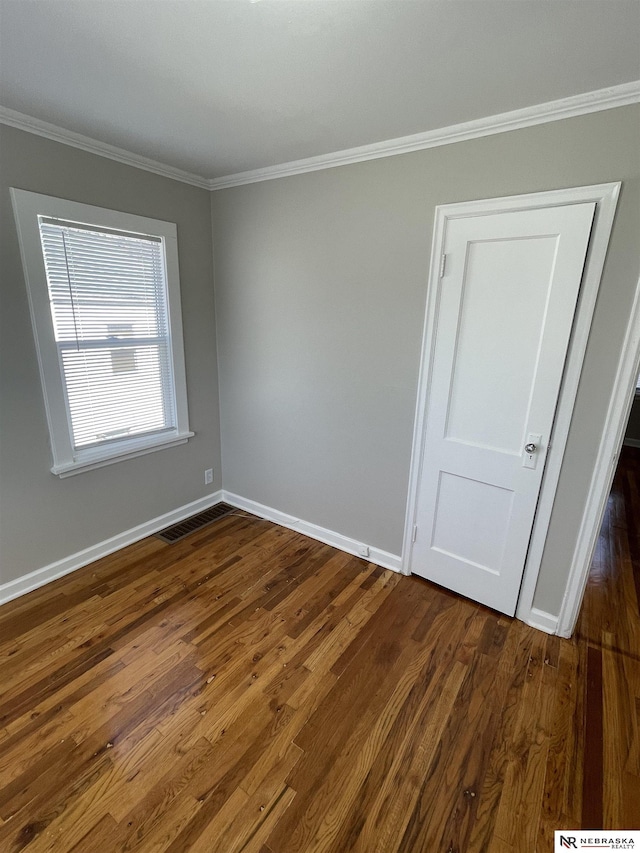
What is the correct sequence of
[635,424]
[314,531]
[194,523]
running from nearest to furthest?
[314,531]
[194,523]
[635,424]

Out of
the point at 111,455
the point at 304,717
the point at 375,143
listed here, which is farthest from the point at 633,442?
the point at 111,455

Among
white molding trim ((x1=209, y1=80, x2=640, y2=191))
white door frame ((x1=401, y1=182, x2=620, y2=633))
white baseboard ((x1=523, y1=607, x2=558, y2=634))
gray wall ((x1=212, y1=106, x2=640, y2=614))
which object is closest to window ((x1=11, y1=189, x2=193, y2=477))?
gray wall ((x1=212, y1=106, x2=640, y2=614))

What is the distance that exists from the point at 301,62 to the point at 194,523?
2816 mm

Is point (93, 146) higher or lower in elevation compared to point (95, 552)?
higher

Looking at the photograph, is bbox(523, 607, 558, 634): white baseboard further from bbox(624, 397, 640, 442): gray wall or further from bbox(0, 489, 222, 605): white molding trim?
bbox(624, 397, 640, 442): gray wall

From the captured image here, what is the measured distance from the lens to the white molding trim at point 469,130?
4.99 ft

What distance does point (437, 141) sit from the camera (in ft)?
6.27

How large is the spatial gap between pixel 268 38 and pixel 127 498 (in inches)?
101

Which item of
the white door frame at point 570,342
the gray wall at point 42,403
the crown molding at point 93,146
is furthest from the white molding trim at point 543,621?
the crown molding at point 93,146

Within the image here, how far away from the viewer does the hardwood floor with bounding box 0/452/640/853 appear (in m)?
1.27

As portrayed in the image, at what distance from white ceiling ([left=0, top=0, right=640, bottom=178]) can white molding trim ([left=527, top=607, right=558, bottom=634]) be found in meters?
2.36

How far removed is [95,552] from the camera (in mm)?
2564

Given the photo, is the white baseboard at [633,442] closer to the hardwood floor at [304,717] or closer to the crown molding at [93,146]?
the hardwood floor at [304,717]

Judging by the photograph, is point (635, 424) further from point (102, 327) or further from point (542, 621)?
point (102, 327)
